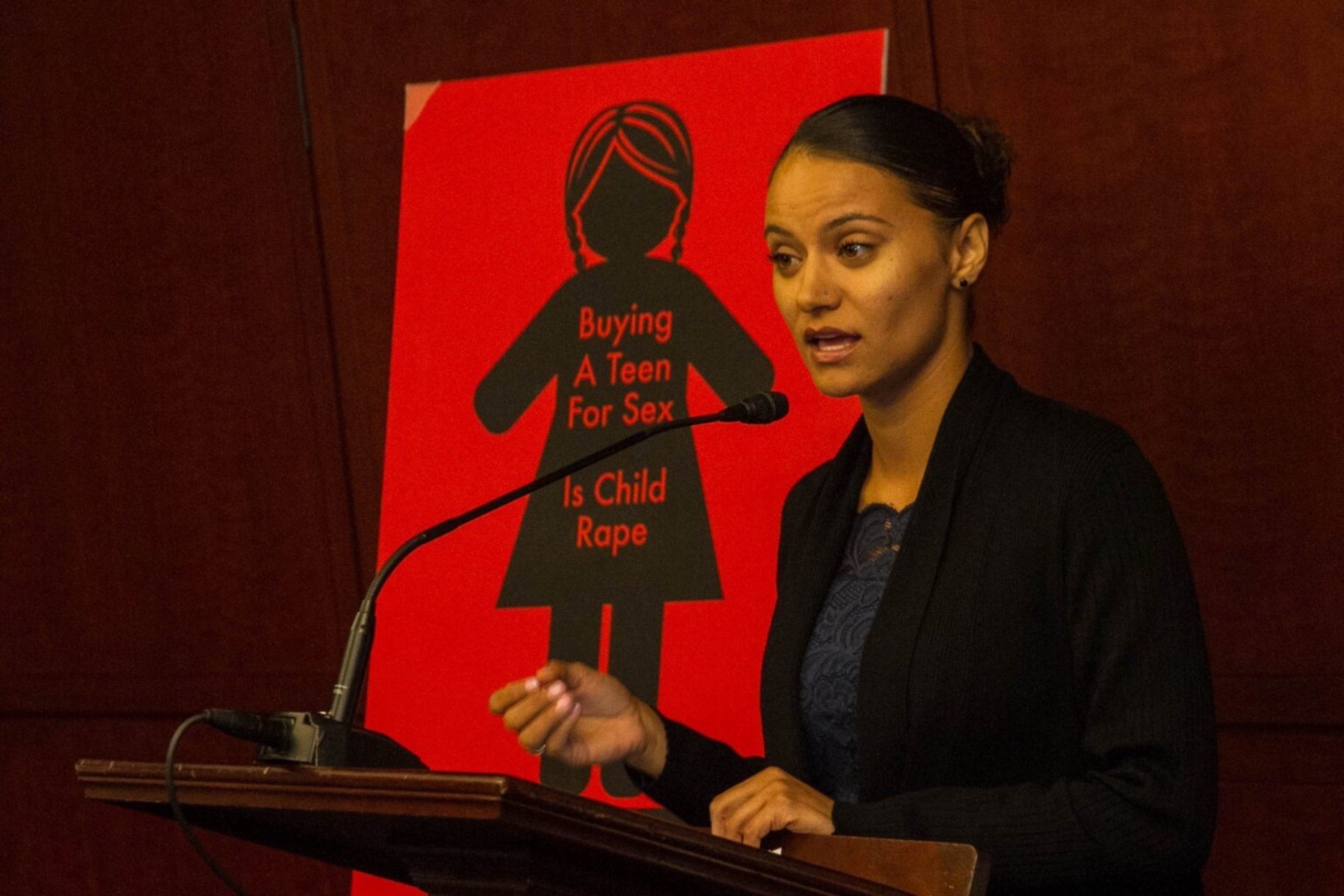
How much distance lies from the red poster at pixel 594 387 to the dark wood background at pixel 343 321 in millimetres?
193

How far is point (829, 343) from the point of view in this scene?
1903 millimetres

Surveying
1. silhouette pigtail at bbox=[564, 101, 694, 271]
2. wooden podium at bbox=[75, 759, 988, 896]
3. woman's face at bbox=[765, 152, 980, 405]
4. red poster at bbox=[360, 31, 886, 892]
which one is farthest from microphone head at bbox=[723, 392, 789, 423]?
silhouette pigtail at bbox=[564, 101, 694, 271]

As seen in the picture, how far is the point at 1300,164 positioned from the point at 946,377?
86 centimetres

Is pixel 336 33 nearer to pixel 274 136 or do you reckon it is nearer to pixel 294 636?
pixel 274 136

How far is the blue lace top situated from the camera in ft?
6.10

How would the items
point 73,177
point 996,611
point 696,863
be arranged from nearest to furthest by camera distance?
1. point 696,863
2. point 996,611
3. point 73,177

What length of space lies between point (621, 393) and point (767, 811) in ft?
3.47

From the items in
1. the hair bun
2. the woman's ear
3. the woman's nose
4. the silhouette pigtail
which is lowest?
the woman's nose

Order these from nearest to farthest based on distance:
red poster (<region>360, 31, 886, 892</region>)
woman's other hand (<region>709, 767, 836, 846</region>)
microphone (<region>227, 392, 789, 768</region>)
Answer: microphone (<region>227, 392, 789, 768</region>) < woman's other hand (<region>709, 767, 836, 846</region>) < red poster (<region>360, 31, 886, 892</region>)

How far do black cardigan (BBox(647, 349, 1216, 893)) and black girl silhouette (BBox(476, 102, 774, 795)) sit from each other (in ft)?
1.66

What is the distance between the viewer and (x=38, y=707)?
384 cm

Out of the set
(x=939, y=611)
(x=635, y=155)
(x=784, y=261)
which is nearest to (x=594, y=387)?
(x=635, y=155)

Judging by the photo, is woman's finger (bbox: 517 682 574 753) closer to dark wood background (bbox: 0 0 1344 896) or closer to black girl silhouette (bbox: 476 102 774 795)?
black girl silhouette (bbox: 476 102 774 795)

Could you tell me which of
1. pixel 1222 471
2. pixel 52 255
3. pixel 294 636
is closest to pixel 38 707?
pixel 294 636
